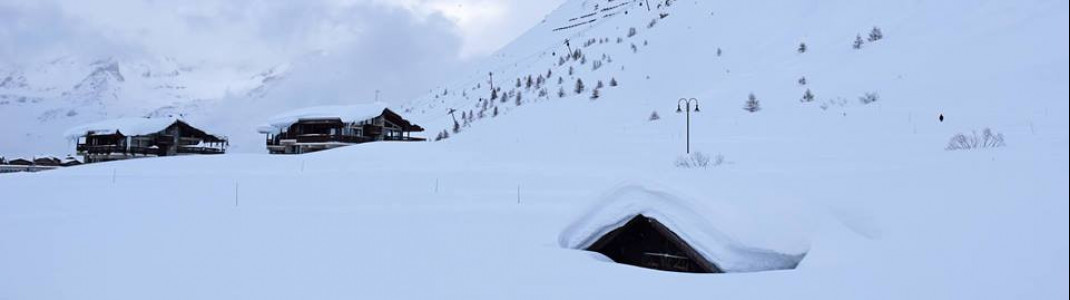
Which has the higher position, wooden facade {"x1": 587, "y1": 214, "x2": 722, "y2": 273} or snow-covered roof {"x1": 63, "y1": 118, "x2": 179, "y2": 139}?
snow-covered roof {"x1": 63, "y1": 118, "x2": 179, "y2": 139}

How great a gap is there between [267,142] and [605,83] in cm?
3113

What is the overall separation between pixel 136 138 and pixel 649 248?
54674mm

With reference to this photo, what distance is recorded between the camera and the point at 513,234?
31.0ft

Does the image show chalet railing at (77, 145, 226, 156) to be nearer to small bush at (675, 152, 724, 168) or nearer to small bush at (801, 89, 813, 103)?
small bush at (801, 89, 813, 103)

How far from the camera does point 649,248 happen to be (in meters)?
7.60

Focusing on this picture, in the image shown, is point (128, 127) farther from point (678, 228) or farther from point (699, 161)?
point (678, 228)

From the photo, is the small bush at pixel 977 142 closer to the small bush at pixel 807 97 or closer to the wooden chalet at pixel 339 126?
the small bush at pixel 807 97

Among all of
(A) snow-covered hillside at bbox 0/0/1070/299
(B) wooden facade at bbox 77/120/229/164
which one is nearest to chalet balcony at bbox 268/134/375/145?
(A) snow-covered hillside at bbox 0/0/1070/299

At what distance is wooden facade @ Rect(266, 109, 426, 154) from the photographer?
4209 centimetres

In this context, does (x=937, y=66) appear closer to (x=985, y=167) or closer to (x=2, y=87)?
(x=985, y=167)

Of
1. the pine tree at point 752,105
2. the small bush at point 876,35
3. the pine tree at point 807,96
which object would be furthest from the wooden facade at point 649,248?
the small bush at point 876,35

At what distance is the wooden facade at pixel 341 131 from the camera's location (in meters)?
42.1

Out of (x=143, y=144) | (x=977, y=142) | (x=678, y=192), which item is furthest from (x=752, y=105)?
(x=143, y=144)

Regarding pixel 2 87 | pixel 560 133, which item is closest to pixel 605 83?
pixel 560 133
